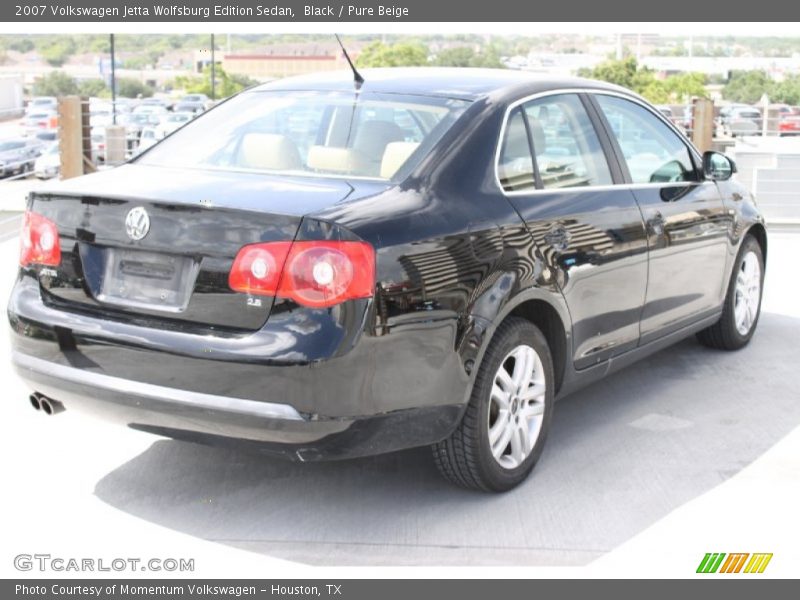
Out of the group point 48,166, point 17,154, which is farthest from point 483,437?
point 17,154

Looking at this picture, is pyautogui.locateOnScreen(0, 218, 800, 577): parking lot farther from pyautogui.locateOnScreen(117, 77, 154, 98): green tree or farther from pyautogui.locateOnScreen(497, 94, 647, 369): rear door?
pyautogui.locateOnScreen(117, 77, 154, 98): green tree

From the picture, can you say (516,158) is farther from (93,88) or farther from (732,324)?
(93,88)

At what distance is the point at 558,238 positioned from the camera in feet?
15.2

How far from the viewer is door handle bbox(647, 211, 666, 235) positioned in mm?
5344

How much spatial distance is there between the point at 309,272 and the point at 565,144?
181cm

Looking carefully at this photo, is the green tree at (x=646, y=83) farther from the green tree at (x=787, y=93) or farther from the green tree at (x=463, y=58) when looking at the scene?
the green tree at (x=463, y=58)

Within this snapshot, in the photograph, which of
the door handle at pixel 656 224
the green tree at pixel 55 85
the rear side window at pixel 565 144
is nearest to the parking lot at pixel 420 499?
the door handle at pixel 656 224

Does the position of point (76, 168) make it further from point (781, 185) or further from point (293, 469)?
point (781, 185)

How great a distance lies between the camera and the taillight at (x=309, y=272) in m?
3.63

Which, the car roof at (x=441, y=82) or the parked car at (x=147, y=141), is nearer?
the car roof at (x=441, y=82)

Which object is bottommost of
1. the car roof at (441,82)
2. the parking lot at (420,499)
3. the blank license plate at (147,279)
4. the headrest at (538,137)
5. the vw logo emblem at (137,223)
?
the parking lot at (420,499)

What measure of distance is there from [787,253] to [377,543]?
7.70 meters

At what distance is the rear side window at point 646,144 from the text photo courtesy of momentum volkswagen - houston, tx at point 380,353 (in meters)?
0.02

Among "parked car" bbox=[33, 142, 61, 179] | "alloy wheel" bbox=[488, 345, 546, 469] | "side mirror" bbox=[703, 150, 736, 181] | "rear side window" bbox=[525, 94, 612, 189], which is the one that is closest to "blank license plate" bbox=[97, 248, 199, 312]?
"alloy wheel" bbox=[488, 345, 546, 469]
